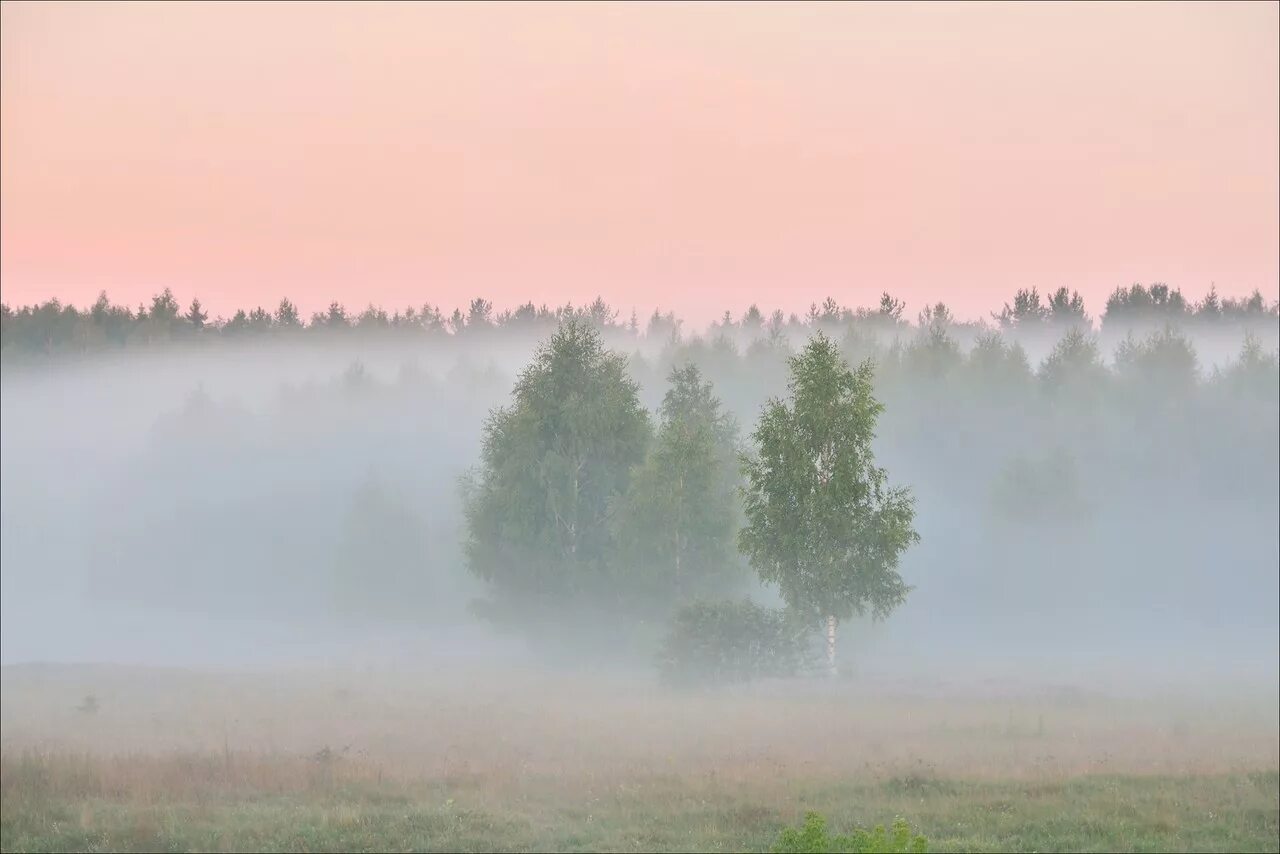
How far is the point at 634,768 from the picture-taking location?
92.3 ft

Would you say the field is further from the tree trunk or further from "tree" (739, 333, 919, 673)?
"tree" (739, 333, 919, 673)

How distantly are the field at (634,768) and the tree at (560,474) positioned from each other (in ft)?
36.4

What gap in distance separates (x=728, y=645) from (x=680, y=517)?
1048cm

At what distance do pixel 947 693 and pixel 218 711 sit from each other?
90.4 ft

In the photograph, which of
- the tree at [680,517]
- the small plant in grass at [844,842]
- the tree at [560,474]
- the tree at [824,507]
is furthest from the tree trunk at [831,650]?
the small plant in grass at [844,842]

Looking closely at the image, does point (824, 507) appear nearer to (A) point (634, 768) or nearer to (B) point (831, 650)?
(B) point (831, 650)

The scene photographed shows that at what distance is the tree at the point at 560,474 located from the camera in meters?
59.5

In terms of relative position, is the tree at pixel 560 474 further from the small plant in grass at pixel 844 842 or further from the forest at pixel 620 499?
the small plant in grass at pixel 844 842

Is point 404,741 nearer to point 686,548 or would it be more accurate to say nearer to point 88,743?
point 88,743

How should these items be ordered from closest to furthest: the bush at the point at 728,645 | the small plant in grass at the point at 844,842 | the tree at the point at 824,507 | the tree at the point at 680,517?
1. the small plant in grass at the point at 844,842
2. the tree at the point at 824,507
3. the bush at the point at 728,645
4. the tree at the point at 680,517

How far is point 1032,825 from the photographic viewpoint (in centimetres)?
2033

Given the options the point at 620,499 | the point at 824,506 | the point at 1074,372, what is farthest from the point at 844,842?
the point at 1074,372

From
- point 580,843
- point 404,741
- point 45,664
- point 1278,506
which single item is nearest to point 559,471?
point 404,741

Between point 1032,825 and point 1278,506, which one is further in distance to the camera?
point 1278,506
